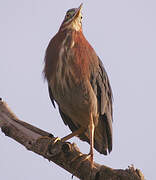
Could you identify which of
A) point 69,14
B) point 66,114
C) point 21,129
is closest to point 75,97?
point 66,114

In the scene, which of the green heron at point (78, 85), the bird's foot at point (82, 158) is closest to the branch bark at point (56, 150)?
the bird's foot at point (82, 158)

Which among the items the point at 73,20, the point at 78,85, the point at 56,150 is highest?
the point at 73,20

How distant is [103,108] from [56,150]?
3.51 ft

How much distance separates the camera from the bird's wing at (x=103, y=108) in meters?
4.27

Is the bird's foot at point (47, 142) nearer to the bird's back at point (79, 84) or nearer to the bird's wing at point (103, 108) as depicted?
the bird's back at point (79, 84)

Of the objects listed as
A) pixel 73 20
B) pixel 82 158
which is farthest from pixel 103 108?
pixel 73 20

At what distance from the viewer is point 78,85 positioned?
13.4 ft

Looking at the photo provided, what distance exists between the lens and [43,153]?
3.49 meters

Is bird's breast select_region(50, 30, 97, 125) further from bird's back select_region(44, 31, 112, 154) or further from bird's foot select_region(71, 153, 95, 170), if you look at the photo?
bird's foot select_region(71, 153, 95, 170)

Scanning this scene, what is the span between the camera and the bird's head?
4508 millimetres

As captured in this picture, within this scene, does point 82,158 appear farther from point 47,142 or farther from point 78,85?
point 78,85

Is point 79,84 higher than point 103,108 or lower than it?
higher

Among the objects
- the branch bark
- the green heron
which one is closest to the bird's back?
the green heron

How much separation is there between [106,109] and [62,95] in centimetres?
60
